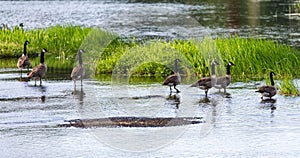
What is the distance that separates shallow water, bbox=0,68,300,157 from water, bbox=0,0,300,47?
15.4 meters

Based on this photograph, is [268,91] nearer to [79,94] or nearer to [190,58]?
[79,94]

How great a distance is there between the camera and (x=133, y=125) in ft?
57.8

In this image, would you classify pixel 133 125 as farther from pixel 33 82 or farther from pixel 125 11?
pixel 125 11

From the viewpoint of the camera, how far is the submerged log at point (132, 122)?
1769 cm

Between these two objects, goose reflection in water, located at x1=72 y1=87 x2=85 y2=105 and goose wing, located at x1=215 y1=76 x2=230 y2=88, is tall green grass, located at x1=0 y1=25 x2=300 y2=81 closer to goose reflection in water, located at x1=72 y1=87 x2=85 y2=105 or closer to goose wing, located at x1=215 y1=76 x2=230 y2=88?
goose wing, located at x1=215 y1=76 x2=230 y2=88

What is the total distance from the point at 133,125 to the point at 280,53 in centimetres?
951

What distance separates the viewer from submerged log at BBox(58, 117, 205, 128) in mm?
17688

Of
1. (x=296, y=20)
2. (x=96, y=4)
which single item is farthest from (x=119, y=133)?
(x=96, y=4)

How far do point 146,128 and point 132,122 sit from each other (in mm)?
716

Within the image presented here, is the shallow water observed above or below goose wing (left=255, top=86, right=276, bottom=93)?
below

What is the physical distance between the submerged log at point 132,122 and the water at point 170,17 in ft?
61.9

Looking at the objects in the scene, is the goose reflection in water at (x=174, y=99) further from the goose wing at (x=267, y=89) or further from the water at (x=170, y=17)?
the water at (x=170, y=17)

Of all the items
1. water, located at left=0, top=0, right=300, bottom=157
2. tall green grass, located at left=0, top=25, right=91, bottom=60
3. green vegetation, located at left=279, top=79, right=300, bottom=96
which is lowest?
water, located at left=0, top=0, right=300, bottom=157

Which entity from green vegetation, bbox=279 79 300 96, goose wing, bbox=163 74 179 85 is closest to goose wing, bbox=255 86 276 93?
green vegetation, bbox=279 79 300 96
